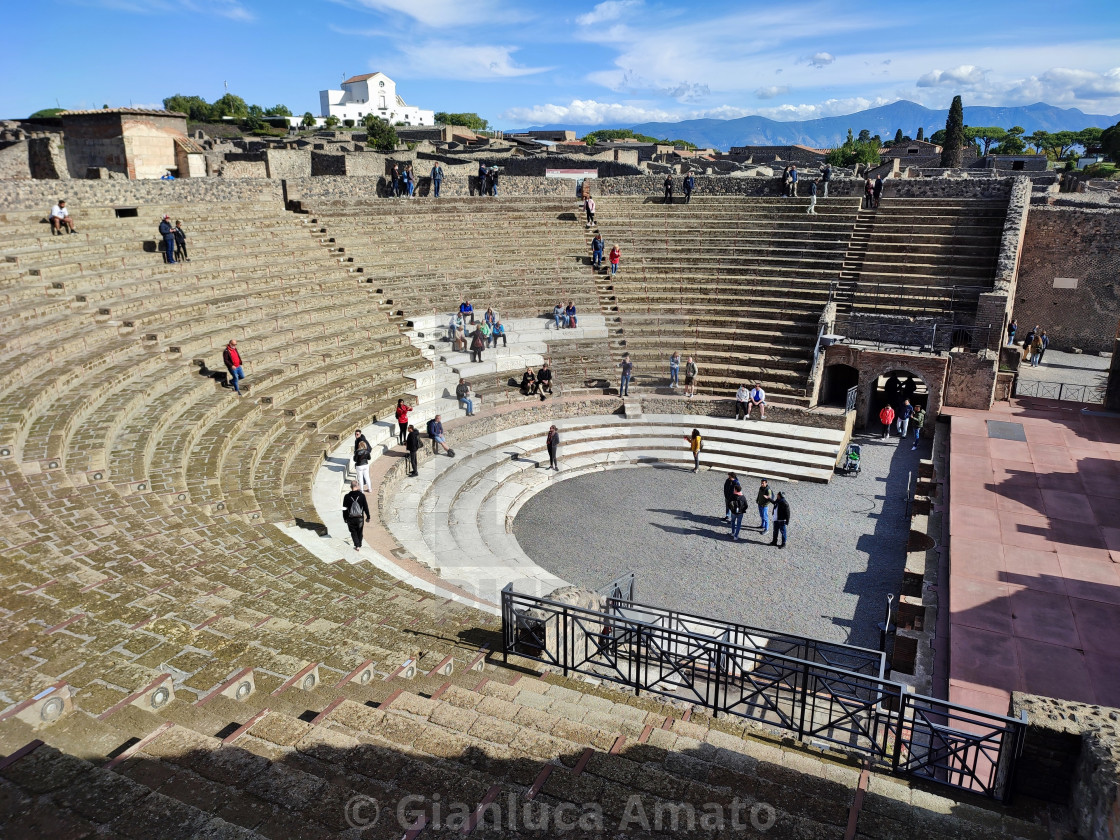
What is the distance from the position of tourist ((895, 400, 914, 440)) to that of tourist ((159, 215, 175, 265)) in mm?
20088

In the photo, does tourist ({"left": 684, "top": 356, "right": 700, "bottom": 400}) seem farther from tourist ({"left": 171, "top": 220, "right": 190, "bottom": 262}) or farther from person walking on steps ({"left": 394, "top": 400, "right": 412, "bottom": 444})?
tourist ({"left": 171, "top": 220, "right": 190, "bottom": 262})

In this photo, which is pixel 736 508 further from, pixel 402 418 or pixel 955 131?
pixel 955 131

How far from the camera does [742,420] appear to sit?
20328 mm

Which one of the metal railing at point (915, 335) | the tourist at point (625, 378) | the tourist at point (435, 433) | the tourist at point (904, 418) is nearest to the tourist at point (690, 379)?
the tourist at point (625, 378)

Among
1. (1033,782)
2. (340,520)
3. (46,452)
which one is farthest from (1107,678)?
(46,452)

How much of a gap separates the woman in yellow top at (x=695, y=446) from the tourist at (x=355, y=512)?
9.33m

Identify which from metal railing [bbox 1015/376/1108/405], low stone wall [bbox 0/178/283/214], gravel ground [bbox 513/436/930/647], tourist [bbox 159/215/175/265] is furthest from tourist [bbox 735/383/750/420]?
low stone wall [bbox 0/178/283/214]

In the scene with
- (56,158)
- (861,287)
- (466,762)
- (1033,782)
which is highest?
(56,158)

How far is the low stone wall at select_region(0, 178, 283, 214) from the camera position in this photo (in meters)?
18.4

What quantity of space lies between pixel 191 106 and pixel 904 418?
276 feet

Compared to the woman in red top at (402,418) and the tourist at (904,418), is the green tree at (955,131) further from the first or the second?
the woman in red top at (402,418)

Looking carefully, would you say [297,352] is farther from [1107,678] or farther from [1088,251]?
[1088,251]

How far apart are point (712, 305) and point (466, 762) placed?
21.0 metres

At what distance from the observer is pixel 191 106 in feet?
261
